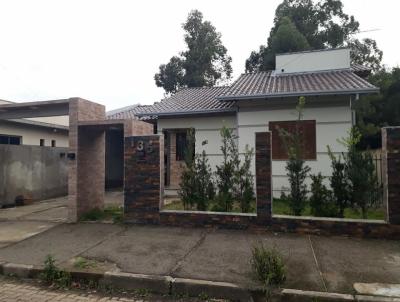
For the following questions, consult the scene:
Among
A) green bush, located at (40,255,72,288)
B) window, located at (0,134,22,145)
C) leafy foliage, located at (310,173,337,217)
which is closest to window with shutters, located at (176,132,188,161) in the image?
leafy foliage, located at (310,173,337,217)

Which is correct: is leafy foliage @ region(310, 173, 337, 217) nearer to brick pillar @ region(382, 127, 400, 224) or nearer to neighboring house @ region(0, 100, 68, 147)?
brick pillar @ region(382, 127, 400, 224)

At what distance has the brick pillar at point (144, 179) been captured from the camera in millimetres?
7031

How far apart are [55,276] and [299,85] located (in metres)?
8.93

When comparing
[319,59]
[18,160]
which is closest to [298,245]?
[319,59]

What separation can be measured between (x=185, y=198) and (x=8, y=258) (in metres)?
3.76

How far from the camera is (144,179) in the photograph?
23.4ft

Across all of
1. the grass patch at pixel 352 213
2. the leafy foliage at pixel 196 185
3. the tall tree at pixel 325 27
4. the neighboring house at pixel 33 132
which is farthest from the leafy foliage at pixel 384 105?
the neighboring house at pixel 33 132

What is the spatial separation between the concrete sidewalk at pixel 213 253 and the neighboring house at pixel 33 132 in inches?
324

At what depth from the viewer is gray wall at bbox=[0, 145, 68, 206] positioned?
10.6 metres

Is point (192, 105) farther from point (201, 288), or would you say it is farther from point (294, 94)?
point (201, 288)

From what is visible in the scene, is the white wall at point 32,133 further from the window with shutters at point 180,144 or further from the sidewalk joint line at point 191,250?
the sidewalk joint line at point 191,250

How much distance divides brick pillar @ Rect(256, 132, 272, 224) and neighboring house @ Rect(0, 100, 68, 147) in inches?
444

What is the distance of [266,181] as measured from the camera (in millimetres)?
6398

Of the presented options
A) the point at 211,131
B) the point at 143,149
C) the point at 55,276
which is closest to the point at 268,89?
the point at 211,131
